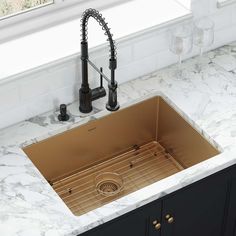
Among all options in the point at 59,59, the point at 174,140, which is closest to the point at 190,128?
the point at 174,140

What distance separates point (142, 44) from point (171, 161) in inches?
21.9

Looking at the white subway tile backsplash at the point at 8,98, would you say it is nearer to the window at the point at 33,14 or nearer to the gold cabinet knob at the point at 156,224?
the window at the point at 33,14

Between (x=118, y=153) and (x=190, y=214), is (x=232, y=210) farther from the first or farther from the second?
(x=118, y=153)

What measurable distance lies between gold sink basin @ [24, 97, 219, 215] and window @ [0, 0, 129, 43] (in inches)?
19.8

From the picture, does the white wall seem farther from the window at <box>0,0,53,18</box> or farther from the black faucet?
the window at <box>0,0,53,18</box>

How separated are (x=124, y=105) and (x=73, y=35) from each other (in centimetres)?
39

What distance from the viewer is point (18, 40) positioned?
340 centimetres

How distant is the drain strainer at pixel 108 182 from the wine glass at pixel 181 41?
0.64m

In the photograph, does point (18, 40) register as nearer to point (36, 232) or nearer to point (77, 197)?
point (77, 197)

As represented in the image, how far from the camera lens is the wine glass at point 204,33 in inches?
138

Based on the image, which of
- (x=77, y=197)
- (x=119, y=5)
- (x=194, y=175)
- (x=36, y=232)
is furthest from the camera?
(x=119, y=5)

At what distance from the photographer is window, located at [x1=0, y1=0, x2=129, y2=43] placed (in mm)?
3355

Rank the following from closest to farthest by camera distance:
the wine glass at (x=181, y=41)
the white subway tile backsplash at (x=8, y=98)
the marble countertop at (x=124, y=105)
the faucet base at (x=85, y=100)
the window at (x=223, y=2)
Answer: the marble countertop at (x=124, y=105), the white subway tile backsplash at (x=8, y=98), the faucet base at (x=85, y=100), the wine glass at (x=181, y=41), the window at (x=223, y=2)

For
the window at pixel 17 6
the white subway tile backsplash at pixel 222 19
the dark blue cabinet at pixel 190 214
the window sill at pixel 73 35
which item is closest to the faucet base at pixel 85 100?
the window sill at pixel 73 35
